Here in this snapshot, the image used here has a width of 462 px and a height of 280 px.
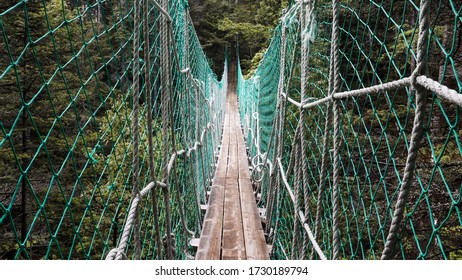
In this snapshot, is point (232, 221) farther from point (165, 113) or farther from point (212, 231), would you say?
point (165, 113)

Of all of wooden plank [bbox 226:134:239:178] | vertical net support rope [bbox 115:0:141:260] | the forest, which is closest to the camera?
the forest

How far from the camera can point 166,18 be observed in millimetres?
1531

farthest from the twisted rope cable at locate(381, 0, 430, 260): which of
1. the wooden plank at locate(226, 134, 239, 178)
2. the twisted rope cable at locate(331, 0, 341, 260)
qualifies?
the wooden plank at locate(226, 134, 239, 178)

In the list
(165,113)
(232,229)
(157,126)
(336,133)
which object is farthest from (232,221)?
(336,133)

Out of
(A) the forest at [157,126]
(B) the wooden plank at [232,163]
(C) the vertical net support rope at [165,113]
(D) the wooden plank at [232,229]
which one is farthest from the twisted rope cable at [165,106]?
(B) the wooden plank at [232,163]

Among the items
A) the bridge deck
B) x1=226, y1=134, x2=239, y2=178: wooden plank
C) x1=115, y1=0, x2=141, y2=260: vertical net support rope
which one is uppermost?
x1=115, y1=0, x2=141, y2=260: vertical net support rope

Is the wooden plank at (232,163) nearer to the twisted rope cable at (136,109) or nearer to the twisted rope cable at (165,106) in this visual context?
the twisted rope cable at (165,106)

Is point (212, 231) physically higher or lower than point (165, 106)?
lower

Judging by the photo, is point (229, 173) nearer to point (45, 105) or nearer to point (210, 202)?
point (210, 202)

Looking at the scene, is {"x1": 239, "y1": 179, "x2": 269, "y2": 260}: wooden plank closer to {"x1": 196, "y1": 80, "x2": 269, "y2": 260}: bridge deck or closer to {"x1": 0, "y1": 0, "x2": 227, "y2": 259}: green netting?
{"x1": 196, "y1": 80, "x2": 269, "y2": 260}: bridge deck

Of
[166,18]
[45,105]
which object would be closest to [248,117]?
[45,105]

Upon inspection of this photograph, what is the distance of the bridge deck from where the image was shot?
1875mm

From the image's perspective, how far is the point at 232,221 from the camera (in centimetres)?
227
